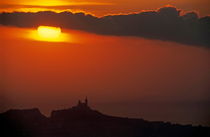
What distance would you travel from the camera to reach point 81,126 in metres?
8.40

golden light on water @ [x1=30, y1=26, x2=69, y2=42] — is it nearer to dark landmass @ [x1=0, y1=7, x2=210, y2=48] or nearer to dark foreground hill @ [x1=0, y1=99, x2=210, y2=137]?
dark landmass @ [x1=0, y1=7, x2=210, y2=48]

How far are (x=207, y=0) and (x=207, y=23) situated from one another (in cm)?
25

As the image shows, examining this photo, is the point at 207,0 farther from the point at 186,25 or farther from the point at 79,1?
the point at 79,1

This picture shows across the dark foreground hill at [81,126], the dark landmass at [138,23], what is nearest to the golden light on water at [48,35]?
the dark landmass at [138,23]

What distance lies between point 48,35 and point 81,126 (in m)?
1.02

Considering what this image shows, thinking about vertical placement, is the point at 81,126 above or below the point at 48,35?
below

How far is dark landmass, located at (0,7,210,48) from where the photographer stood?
8328 millimetres

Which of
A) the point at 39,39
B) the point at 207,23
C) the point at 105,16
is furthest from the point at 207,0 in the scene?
the point at 39,39

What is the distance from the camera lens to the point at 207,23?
8.46 metres

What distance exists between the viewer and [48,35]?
829cm

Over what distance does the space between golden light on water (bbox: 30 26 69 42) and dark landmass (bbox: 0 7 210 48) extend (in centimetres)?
6

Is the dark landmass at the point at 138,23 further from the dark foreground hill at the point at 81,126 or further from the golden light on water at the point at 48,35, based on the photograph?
the dark foreground hill at the point at 81,126

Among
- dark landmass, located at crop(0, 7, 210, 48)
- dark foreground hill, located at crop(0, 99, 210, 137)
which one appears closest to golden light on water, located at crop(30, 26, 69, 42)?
dark landmass, located at crop(0, 7, 210, 48)

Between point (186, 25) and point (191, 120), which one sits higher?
point (186, 25)
